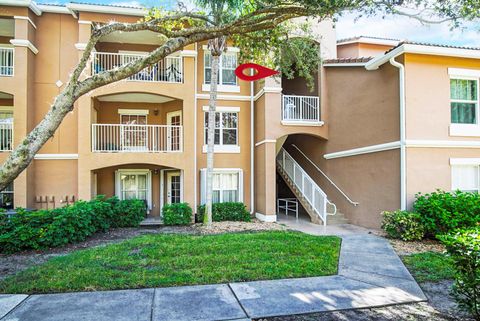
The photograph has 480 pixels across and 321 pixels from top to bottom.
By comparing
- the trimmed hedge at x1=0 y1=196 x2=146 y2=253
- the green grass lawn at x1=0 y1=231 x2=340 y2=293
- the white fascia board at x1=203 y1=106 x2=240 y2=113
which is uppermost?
the white fascia board at x1=203 y1=106 x2=240 y2=113

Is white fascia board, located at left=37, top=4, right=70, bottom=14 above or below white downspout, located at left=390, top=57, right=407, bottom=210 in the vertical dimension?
above

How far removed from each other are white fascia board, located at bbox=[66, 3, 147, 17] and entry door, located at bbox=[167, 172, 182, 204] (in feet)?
25.5

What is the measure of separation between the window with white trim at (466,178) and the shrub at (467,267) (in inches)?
325

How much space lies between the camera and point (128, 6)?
46.2 feet

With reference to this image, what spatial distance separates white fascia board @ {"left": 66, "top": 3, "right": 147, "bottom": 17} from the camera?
44.9 feet

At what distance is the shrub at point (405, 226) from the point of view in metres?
9.62

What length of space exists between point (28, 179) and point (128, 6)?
8.97 meters

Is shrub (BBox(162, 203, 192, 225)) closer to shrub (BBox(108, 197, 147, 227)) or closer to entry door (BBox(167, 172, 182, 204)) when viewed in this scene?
shrub (BBox(108, 197, 147, 227))

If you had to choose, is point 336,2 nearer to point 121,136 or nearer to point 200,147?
point 200,147

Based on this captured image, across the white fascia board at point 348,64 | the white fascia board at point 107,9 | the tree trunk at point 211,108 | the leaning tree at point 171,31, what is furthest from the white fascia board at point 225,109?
the leaning tree at point 171,31

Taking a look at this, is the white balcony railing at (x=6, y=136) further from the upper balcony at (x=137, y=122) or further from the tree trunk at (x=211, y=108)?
the tree trunk at (x=211, y=108)

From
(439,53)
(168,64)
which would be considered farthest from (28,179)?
(439,53)

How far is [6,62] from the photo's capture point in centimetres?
1392

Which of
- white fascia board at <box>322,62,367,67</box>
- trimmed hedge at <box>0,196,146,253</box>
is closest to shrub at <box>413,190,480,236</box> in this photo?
white fascia board at <box>322,62,367,67</box>
